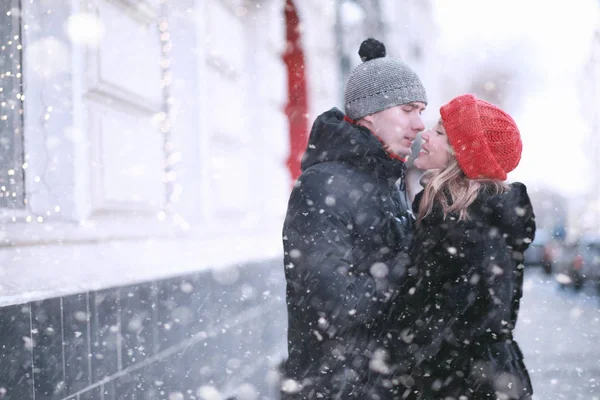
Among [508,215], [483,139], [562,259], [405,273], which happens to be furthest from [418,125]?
[562,259]

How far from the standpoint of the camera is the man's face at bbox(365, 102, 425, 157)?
2738 mm

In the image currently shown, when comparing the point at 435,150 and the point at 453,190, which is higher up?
the point at 435,150

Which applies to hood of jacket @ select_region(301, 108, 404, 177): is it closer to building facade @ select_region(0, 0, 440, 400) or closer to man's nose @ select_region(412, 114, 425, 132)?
man's nose @ select_region(412, 114, 425, 132)

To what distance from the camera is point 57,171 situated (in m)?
2.88

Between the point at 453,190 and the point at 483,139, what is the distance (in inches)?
9.3

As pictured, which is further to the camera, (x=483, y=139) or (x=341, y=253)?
(x=483, y=139)

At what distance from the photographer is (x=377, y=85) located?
282 centimetres

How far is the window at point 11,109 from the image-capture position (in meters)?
2.61

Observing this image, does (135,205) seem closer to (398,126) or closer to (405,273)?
(398,126)

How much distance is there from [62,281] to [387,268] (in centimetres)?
129

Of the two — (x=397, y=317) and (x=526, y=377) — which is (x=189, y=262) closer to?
(x=397, y=317)

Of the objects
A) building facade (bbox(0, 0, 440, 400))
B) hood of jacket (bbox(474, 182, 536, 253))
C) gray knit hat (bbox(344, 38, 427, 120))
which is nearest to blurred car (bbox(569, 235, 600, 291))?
building facade (bbox(0, 0, 440, 400))

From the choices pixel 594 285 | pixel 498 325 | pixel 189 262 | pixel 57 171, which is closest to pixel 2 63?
pixel 57 171

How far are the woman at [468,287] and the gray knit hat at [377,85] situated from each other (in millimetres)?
435
